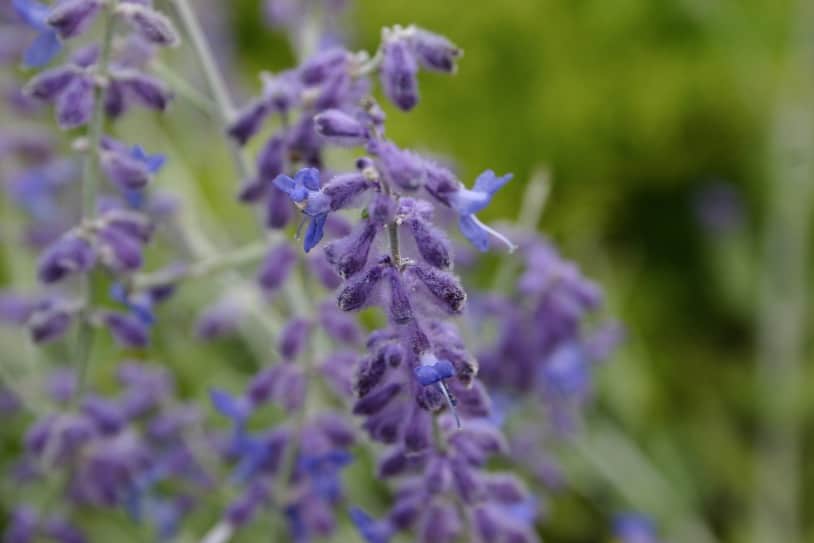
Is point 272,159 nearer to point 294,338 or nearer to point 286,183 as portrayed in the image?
point 294,338

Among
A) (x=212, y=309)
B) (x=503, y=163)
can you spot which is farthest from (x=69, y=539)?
(x=503, y=163)

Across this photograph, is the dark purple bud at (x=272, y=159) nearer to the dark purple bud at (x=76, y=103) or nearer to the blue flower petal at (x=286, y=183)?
the dark purple bud at (x=76, y=103)

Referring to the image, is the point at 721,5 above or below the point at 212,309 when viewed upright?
above

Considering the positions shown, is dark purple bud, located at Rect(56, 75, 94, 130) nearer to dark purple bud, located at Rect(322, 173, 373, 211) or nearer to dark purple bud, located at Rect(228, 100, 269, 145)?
dark purple bud, located at Rect(228, 100, 269, 145)

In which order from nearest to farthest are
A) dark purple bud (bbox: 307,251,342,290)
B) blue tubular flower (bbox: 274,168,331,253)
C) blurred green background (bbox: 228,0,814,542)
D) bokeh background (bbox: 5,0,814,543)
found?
blue tubular flower (bbox: 274,168,331,253), dark purple bud (bbox: 307,251,342,290), bokeh background (bbox: 5,0,814,543), blurred green background (bbox: 228,0,814,542)

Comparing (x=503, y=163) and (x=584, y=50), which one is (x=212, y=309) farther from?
(x=584, y=50)

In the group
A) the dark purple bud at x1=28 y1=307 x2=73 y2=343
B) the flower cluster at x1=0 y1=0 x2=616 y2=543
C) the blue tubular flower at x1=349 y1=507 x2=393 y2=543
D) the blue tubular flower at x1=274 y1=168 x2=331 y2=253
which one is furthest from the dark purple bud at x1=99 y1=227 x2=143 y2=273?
the blue tubular flower at x1=274 y1=168 x2=331 y2=253
